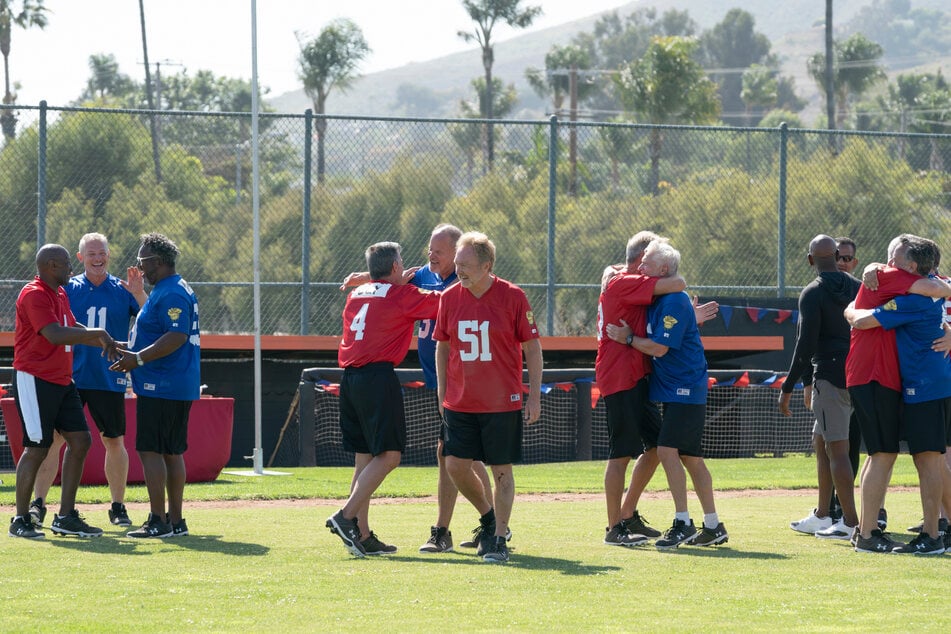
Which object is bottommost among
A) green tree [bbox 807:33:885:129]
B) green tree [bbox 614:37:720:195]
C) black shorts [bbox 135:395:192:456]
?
black shorts [bbox 135:395:192:456]

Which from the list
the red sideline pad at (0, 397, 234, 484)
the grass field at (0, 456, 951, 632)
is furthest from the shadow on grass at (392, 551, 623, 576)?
the red sideline pad at (0, 397, 234, 484)

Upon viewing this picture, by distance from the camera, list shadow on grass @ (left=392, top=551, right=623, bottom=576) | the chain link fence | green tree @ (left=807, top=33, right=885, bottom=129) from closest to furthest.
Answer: shadow on grass @ (left=392, top=551, right=623, bottom=576), the chain link fence, green tree @ (left=807, top=33, right=885, bottom=129)

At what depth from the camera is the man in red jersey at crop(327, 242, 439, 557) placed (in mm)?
8273

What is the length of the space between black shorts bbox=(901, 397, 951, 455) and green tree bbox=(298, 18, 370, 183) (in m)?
66.4

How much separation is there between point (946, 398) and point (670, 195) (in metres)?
17.4

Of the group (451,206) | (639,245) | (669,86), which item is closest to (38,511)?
(639,245)

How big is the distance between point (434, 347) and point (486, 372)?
3.27 feet

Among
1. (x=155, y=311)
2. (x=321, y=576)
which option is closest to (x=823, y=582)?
(x=321, y=576)

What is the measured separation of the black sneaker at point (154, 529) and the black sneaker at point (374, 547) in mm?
1525

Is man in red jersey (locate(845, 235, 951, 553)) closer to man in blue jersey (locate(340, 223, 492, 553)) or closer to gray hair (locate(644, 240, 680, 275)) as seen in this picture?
gray hair (locate(644, 240, 680, 275))

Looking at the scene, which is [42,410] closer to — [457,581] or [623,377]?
[457,581]

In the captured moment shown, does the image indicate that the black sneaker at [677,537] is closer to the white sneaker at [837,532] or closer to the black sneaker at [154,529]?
the white sneaker at [837,532]

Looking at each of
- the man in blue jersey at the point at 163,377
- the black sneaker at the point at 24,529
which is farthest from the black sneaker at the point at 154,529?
the black sneaker at the point at 24,529

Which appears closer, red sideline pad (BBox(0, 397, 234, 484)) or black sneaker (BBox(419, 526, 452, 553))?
black sneaker (BBox(419, 526, 452, 553))
